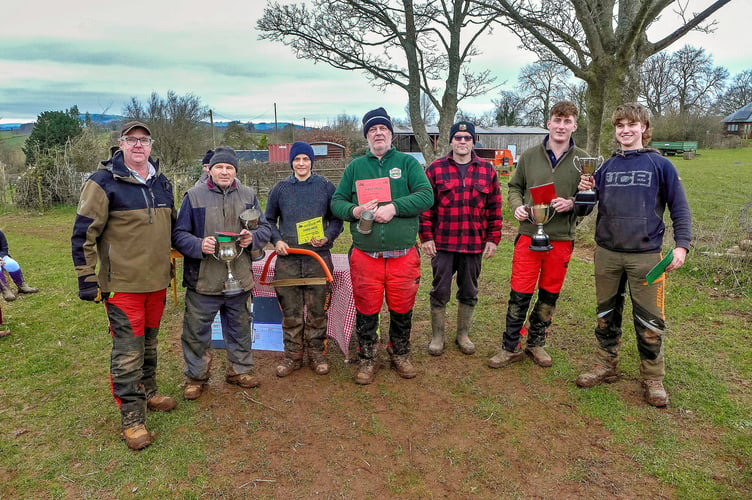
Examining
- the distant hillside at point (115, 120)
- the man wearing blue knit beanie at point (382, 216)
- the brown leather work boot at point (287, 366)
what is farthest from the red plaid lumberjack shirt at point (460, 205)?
the distant hillside at point (115, 120)

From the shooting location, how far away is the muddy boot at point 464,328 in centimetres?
440

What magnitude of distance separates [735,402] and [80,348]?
18.8 feet

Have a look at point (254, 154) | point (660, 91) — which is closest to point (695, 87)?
point (660, 91)

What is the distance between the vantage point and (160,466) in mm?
2854

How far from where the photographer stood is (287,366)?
159 inches

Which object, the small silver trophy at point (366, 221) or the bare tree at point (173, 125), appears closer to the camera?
the small silver trophy at point (366, 221)

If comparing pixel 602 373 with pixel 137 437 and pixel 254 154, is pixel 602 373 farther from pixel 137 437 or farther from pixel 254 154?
pixel 254 154

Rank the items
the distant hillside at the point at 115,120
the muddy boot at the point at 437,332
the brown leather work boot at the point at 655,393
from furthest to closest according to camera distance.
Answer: the distant hillside at the point at 115,120 → the muddy boot at the point at 437,332 → the brown leather work boot at the point at 655,393

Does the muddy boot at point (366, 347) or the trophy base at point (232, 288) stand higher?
the trophy base at point (232, 288)

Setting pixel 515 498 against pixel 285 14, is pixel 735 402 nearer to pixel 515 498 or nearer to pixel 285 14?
pixel 515 498

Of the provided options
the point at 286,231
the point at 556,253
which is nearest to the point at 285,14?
the point at 286,231

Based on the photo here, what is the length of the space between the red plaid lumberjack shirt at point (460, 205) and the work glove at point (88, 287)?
249cm

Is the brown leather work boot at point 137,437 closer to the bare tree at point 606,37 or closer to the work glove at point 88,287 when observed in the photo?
the work glove at point 88,287

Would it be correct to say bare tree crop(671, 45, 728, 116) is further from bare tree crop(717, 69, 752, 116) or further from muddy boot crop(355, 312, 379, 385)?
muddy boot crop(355, 312, 379, 385)
